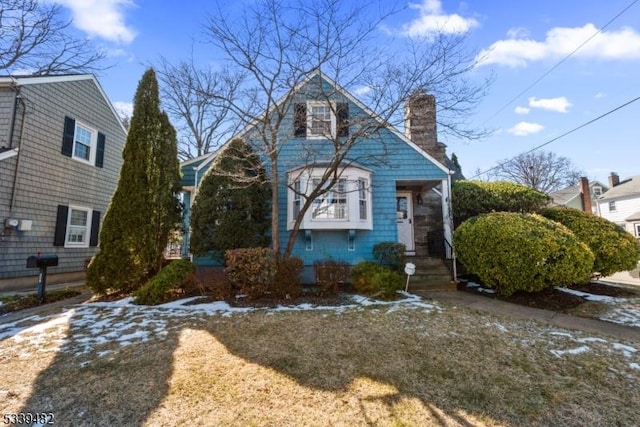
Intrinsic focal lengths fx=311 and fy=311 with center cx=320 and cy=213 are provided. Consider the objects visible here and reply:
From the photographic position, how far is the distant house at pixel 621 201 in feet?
83.2

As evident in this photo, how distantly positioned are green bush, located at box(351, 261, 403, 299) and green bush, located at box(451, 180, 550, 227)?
3.89 meters

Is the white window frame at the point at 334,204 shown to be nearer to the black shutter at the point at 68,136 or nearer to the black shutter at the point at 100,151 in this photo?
the black shutter at the point at 68,136

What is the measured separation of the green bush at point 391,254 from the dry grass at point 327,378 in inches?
144

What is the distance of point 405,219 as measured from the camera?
10773mm

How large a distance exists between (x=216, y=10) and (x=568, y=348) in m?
9.22

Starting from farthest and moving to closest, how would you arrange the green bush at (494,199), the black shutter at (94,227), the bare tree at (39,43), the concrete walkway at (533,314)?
the black shutter at (94,227)
the bare tree at (39,43)
the green bush at (494,199)
the concrete walkway at (533,314)

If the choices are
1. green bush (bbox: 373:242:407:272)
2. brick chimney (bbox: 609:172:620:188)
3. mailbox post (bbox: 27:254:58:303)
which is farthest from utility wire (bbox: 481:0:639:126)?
brick chimney (bbox: 609:172:620:188)

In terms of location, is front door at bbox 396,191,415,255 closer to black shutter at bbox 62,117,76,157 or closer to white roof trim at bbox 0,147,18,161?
black shutter at bbox 62,117,76,157

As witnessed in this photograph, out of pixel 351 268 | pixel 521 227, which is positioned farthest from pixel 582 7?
pixel 351 268

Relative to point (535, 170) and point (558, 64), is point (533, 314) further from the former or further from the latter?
point (535, 170)

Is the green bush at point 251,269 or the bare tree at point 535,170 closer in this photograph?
the green bush at point 251,269

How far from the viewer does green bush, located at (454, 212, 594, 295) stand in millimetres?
6750

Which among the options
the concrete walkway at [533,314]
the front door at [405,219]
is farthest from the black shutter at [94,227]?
the concrete walkway at [533,314]

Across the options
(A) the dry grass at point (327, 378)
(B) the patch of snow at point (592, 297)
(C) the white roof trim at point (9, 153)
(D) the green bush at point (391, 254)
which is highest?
(C) the white roof trim at point (9, 153)
